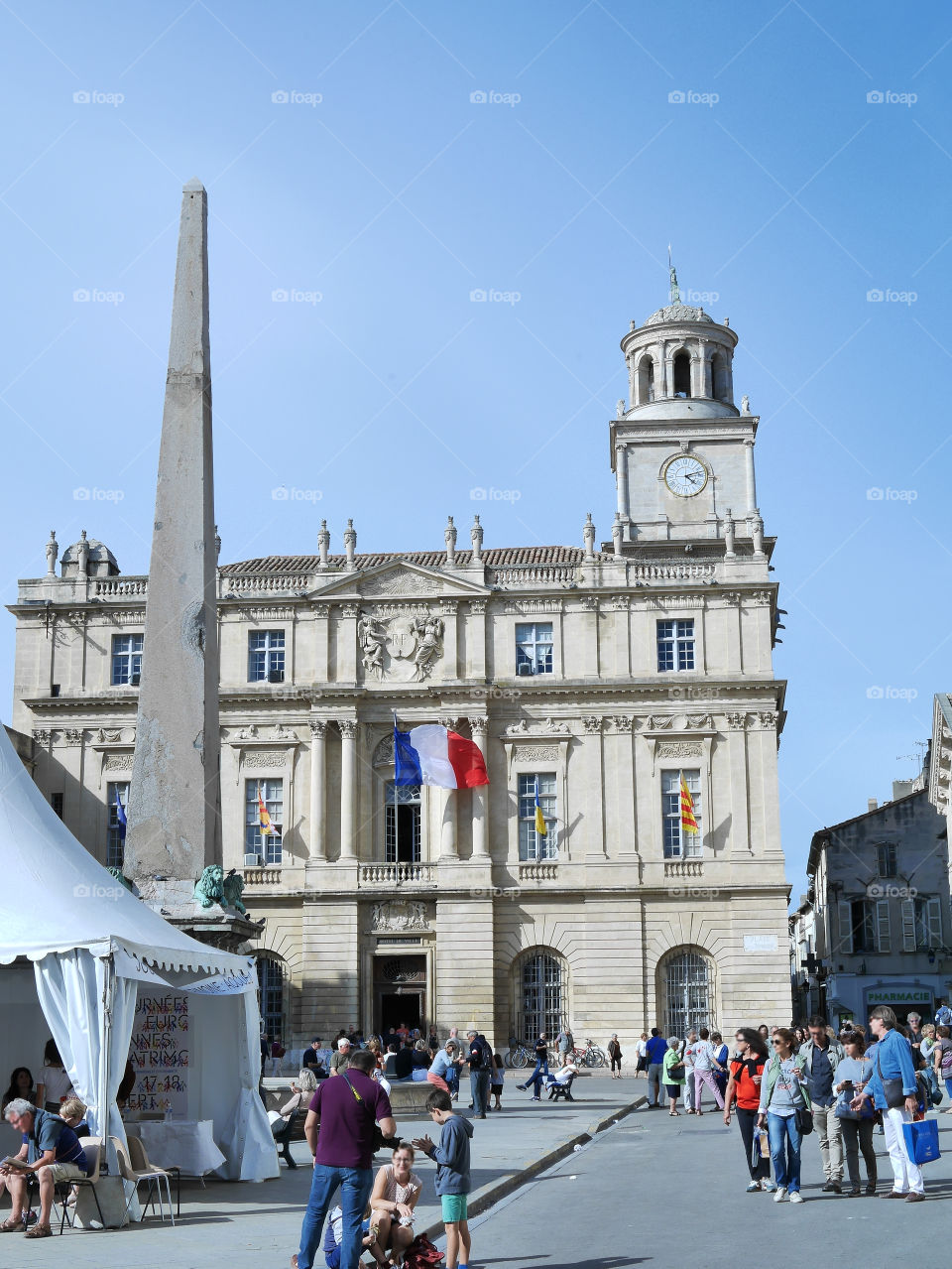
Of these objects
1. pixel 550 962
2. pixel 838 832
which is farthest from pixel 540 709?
pixel 838 832

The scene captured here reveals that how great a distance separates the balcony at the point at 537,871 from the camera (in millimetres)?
40875

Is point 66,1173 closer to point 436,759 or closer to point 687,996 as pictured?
point 436,759

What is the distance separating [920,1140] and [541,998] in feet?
96.1

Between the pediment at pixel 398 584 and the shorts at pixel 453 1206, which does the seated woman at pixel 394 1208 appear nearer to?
the shorts at pixel 453 1206

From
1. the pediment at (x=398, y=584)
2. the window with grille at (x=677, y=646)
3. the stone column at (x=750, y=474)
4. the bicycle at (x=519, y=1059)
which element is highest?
the stone column at (x=750, y=474)

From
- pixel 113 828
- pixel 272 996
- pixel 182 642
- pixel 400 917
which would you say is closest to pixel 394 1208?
pixel 182 642

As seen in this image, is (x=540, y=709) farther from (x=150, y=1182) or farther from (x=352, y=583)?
(x=150, y=1182)

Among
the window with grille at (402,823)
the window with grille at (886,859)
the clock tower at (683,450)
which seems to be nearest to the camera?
the window with grille at (402,823)

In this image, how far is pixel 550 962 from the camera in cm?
4106

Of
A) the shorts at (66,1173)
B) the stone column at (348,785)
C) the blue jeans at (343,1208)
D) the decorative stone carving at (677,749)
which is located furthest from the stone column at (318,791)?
the blue jeans at (343,1208)

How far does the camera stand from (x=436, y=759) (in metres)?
40.0

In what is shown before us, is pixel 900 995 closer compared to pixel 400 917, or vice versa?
pixel 400 917

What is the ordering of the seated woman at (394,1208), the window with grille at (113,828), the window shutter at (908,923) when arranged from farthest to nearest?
1. the window shutter at (908,923)
2. the window with grille at (113,828)
3. the seated woman at (394,1208)

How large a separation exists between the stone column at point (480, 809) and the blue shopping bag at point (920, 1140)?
1131 inches
